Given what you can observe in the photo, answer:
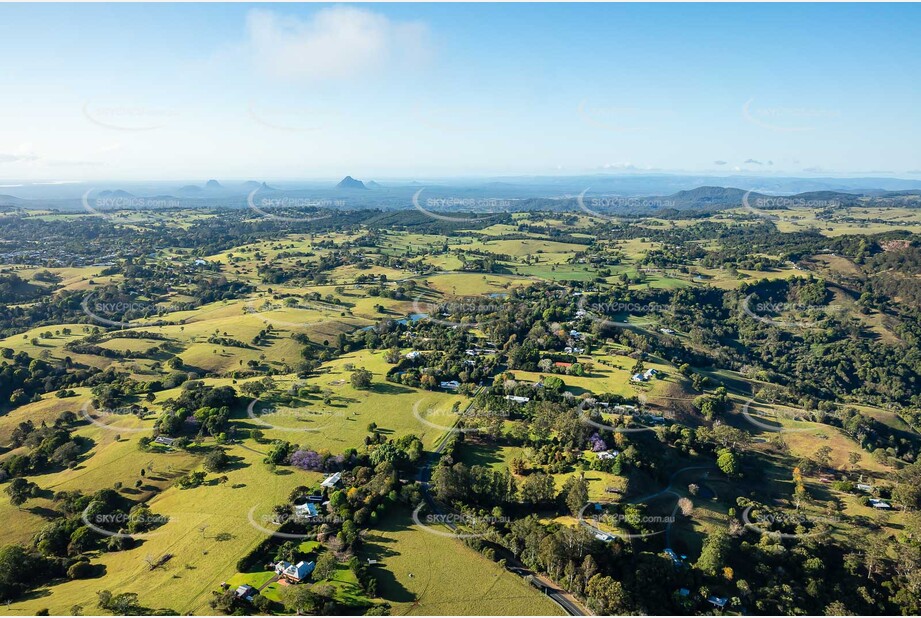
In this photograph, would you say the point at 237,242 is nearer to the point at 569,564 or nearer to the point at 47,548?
the point at 47,548

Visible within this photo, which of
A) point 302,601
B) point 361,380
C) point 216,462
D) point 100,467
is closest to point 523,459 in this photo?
point 302,601

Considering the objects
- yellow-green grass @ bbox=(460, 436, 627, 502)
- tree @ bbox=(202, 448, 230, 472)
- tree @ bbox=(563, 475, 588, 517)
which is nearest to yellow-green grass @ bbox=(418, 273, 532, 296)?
yellow-green grass @ bbox=(460, 436, 627, 502)

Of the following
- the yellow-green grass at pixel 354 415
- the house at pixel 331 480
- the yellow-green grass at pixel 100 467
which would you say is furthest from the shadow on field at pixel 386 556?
the yellow-green grass at pixel 100 467

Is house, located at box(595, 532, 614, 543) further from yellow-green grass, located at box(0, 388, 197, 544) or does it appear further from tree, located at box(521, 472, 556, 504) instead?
yellow-green grass, located at box(0, 388, 197, 544)

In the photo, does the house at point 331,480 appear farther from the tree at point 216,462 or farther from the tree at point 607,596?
the tree at point 607,596

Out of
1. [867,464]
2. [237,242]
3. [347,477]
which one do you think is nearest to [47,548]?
[347,477]
